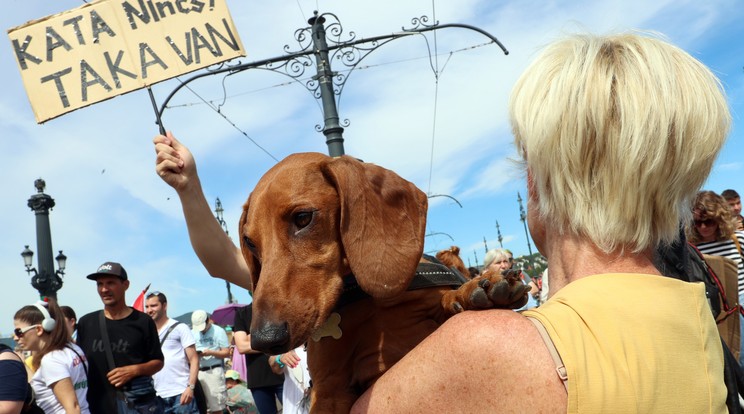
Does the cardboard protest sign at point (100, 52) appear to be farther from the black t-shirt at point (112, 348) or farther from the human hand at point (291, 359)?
the black t-shirt at point (112, 348)

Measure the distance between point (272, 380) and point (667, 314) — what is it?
5354mm

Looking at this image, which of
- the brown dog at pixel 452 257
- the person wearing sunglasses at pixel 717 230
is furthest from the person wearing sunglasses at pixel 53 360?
the person wearing sunglasses at pixel 717 230

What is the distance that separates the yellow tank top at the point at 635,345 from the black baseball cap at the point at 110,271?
5.51 m

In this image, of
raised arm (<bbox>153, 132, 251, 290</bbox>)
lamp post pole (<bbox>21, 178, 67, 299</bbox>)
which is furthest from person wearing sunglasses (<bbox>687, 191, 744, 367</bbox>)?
lamp post pole (<bbox>21, 178, 67, 299</bbox>)

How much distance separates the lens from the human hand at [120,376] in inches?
223

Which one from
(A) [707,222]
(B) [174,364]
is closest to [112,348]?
(B) [174,364]

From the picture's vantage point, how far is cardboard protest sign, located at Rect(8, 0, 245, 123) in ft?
10.1

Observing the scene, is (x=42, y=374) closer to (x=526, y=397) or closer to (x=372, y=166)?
(x=372, y=166)

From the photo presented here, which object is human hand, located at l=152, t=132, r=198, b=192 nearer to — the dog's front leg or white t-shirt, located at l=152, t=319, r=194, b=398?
the dog's front leg

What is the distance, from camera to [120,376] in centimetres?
567

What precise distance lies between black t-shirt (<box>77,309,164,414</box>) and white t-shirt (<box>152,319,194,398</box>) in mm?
936

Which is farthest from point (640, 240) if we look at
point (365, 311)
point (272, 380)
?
point (272, 380)

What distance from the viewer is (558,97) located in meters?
1.47

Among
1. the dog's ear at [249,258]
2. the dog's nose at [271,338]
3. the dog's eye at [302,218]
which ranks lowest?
the dog's nose at [271,338]
